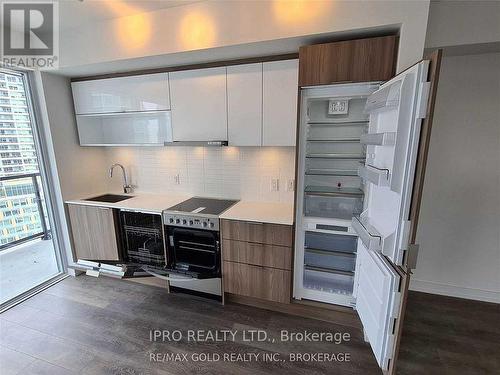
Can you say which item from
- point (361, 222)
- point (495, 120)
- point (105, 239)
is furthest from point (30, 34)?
point (495, 120)

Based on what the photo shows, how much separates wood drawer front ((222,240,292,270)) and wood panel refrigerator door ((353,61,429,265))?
75 cm

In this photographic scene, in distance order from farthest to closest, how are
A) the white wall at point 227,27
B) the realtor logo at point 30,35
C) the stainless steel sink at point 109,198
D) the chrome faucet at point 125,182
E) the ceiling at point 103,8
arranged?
the chrome faucet at point 125,182
the stainless steel sink at point 109,198
the realtor logo at point 30,35
the ceiling at point 103,8
the white wall at point 227,27

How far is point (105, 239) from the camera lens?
2736 millimetres

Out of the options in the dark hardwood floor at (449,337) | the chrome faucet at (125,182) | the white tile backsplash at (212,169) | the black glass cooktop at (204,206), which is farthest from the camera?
the chrome faucet at (125,182)

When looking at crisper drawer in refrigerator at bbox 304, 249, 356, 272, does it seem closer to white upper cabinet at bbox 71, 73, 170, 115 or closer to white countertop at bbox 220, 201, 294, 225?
white countertop at bbox 220, 201, 294, 225

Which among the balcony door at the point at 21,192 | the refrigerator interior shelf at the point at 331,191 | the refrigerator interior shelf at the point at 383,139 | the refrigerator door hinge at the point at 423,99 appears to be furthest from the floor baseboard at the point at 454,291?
the balcony door at the point at 21,192

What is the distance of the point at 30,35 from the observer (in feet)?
7.92

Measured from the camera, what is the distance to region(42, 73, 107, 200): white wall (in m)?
2.62

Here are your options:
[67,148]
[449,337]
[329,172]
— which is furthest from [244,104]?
[449,337]

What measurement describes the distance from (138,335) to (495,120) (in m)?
3.69

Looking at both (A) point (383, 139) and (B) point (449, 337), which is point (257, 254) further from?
(B) point (449, 337)

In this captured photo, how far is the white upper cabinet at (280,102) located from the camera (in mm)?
2033

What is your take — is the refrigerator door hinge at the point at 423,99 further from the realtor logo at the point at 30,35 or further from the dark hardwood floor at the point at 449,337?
the realtor logo at the point at 30,35

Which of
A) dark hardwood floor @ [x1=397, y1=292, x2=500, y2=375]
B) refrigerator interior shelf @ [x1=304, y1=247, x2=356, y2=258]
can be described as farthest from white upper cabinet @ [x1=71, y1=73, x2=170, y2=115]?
dark hardwood floor @ [x1=397, y1=292, x2=500, y2=375]
